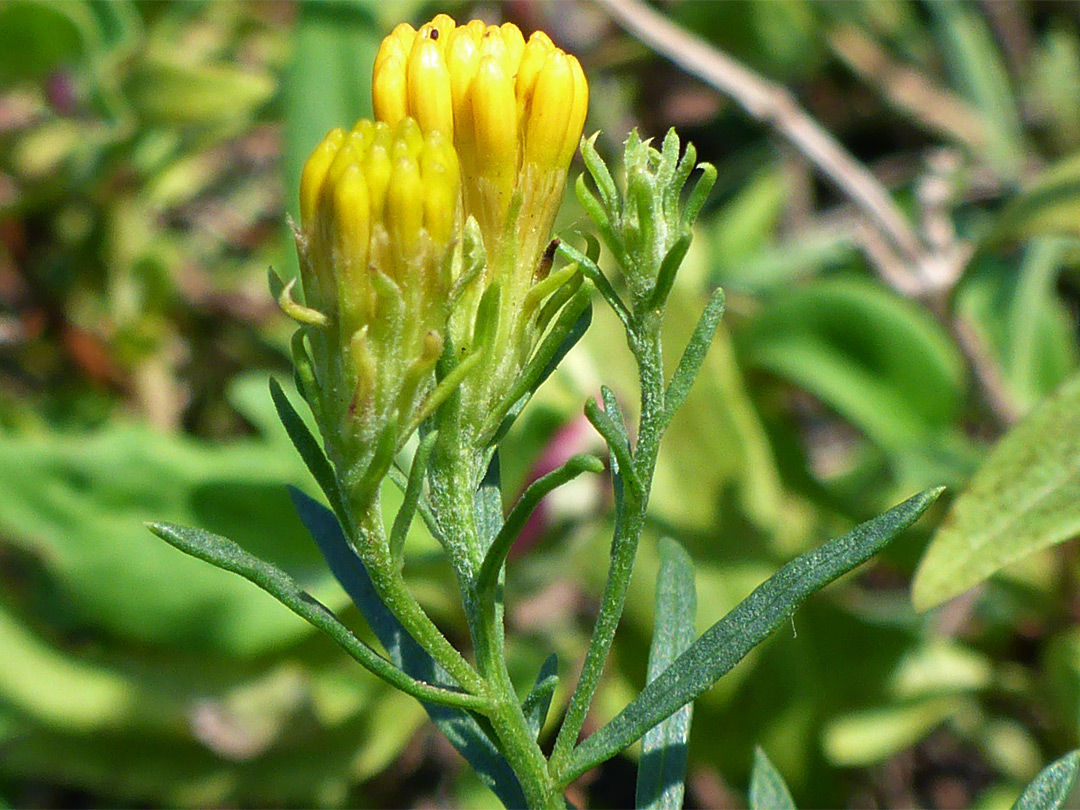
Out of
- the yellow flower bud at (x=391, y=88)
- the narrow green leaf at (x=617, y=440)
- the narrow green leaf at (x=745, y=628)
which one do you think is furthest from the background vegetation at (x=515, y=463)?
the yellow flower bud at (x=391, y=88)

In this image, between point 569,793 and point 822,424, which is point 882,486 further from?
point 569,793

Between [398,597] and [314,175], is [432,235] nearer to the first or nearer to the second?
[314,175]

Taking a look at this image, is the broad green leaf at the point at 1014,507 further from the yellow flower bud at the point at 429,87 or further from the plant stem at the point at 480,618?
the yellow flower bud at the point at 429,87

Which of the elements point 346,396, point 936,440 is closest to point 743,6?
point 936,440

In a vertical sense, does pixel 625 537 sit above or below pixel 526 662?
below

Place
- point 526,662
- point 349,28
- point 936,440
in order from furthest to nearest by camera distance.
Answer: point 349,28
point 936,440
point 526,662

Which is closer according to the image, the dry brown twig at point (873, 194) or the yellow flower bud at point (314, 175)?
the yellow flower bud at point (314, 175)

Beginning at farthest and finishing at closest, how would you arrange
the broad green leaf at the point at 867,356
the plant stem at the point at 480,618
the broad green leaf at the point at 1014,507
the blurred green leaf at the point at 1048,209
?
the broad green leaf at the point at 867,356
the blurred green leaf at the point at 1048,209
the broad green leaf at the point at 1014,507
the plant stem at the point at 480,618
